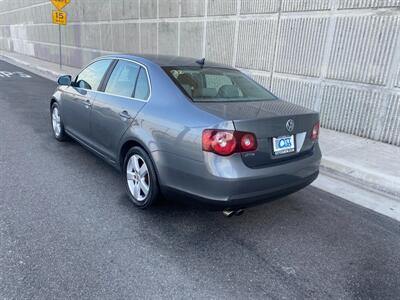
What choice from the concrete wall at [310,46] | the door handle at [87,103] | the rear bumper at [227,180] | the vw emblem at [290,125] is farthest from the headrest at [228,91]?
the concrete wall at [310,46]

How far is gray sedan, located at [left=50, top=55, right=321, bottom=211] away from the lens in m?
2.65

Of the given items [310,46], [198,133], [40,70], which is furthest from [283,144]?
[40,70]

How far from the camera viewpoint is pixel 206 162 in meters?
2.65

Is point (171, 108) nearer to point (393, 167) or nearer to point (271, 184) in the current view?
point (271, 184)

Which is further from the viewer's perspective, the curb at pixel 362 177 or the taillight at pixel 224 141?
the curb at pixel 362 177

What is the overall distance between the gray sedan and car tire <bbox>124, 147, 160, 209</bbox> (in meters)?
0.01

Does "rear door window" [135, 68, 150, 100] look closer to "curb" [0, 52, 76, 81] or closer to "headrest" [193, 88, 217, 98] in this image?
"headrest" [193, 88, 217, 98]

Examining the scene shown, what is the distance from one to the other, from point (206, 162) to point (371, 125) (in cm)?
443

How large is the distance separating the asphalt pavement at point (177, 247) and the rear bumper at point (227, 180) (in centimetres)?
46

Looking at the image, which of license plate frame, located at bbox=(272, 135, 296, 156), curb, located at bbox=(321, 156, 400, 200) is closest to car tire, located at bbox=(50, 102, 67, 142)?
license plate frame, located at bbox=(272, 135, 296, 156)

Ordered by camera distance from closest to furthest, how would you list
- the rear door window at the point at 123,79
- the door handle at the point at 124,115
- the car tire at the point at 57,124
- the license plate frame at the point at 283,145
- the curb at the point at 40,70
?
the license plate frame at the point at 283,145 < the door handle at the point at 124,115 < the rear door window at the point at 123,79 < the car tire at the point at 57,124 < the curb at the point at 40,70

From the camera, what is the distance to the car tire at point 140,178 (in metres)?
3.19

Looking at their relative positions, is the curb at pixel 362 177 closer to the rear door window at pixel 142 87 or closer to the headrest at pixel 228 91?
the headrest at pixel 228 91

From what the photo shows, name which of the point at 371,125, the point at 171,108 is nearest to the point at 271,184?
the point at 171,108
